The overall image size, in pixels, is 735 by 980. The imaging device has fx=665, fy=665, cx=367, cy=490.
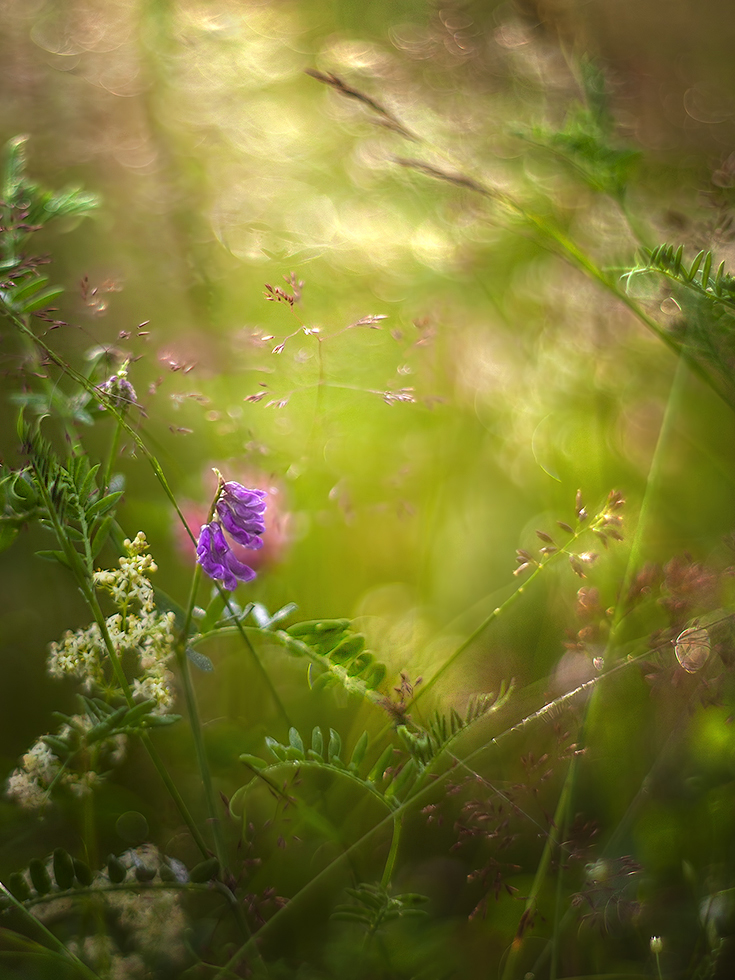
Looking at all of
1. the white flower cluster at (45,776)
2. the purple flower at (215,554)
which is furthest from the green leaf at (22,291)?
the white flower cluster at (45,776)

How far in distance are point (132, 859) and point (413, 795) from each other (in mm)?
227

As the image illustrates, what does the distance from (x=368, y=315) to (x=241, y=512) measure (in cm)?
41

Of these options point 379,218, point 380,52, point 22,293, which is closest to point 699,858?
point 22,293

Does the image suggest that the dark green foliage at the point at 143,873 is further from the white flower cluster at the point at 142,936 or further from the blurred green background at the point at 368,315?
the blurred green background at the point at 368,315

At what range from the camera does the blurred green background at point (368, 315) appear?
2.86ft

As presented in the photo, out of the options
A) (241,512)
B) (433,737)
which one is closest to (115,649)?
(241,512)

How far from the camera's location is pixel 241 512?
541 millimetres

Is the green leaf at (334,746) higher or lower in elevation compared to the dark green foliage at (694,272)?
lower

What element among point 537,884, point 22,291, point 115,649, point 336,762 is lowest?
point 537,884

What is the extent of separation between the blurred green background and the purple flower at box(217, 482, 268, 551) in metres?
0.24

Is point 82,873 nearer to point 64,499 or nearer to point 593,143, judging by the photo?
point 64,499

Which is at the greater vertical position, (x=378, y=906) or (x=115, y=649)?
(x=115, y=649)

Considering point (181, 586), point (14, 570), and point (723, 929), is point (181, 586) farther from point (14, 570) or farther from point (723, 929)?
point (723, 929)

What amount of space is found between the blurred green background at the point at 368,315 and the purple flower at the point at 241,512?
0.79 ft
